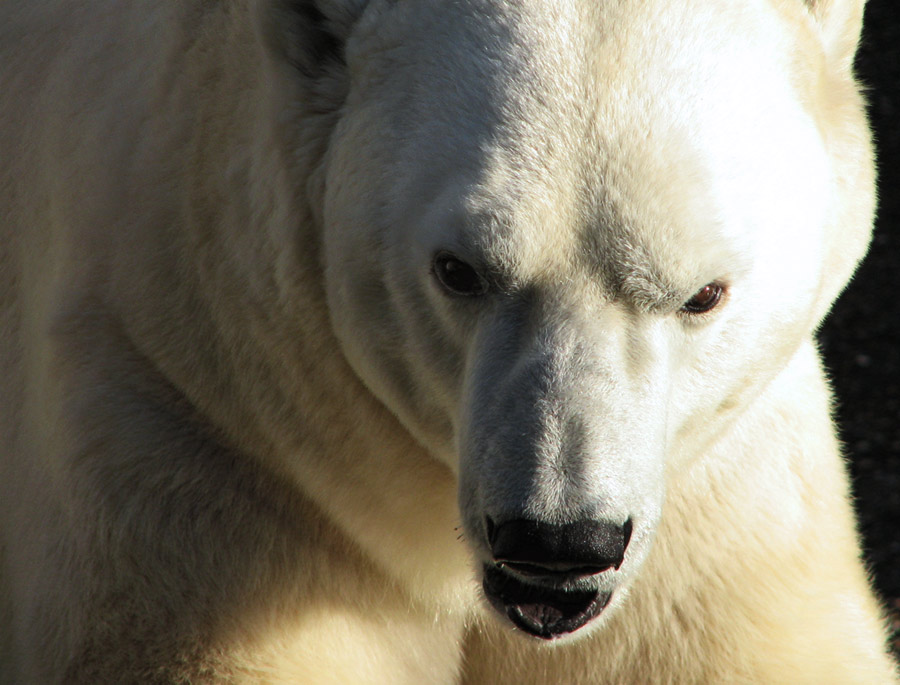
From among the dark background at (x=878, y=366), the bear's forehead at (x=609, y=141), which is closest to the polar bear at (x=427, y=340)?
the bear's forehead at (x=609, y=141)

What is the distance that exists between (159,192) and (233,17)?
34 cm

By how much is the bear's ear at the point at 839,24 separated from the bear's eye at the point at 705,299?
1.82 ft

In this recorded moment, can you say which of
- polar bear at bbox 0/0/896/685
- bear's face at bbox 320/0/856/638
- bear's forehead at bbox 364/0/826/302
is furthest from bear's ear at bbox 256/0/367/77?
bear's forehead at bbox 364/0/826/302

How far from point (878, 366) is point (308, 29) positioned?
10.9ft

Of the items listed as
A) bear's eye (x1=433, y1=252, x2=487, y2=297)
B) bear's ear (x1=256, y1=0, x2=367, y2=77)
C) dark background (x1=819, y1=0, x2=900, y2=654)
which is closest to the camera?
bear's eye (x1=433, y1=252, x2=487, y2=297)

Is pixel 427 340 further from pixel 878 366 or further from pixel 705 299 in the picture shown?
pixel 878 366

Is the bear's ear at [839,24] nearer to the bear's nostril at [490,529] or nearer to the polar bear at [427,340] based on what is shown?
the polar bear at [427,340]

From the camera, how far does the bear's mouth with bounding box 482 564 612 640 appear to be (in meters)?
1.85

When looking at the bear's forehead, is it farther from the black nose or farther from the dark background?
the dark background

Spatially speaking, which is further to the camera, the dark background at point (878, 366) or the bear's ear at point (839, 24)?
the dark background at point (878, 366)

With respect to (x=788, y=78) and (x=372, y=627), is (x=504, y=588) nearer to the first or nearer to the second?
(x=372, y=627)

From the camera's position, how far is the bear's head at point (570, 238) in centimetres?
171

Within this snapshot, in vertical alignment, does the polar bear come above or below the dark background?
above

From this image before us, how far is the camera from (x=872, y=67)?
20.7 ft
